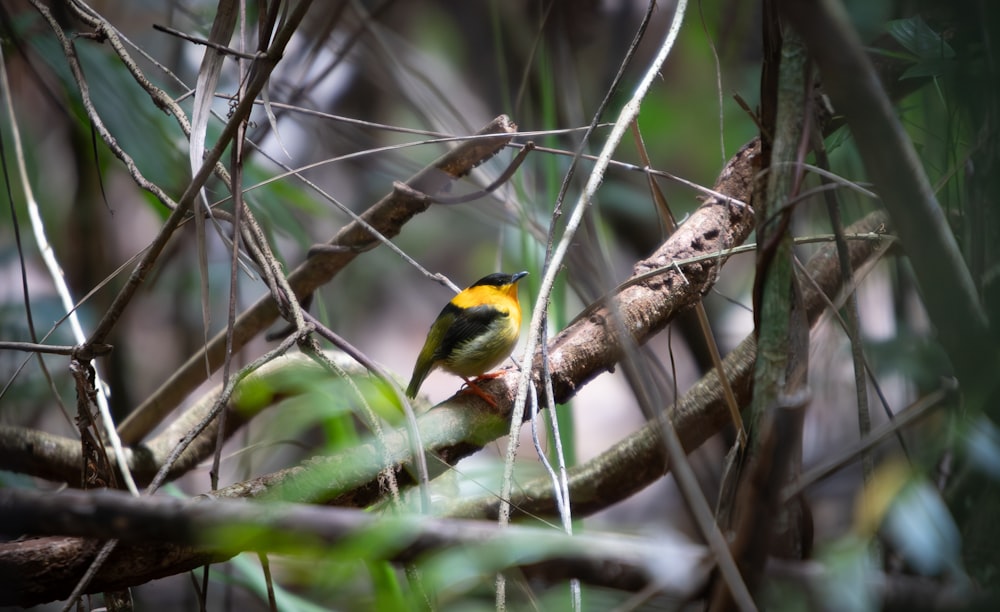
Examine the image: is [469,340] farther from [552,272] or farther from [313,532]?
[313,532]

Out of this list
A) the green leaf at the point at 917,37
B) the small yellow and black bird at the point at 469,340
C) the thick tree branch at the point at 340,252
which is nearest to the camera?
the green leaf at the point at 917,37

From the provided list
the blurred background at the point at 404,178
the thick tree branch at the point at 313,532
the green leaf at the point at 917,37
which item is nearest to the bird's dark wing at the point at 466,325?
the blurred background at the point at 404,178

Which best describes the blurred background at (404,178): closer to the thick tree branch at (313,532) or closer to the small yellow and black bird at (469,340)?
the small yellow and black bird at (469,340)

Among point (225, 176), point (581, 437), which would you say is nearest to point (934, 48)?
point (225, 176)

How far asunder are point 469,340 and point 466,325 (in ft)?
0.25

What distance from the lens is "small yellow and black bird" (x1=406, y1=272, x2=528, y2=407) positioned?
2.83m

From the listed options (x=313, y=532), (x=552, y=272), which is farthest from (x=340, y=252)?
(x=313, y=532)

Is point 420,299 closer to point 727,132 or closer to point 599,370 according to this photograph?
point 727,132

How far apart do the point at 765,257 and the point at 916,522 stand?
0.40 meters

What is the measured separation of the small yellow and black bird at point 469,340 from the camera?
2.83m

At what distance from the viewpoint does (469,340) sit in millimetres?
2850

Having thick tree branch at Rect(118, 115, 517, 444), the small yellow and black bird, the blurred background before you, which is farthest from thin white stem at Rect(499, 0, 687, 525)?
the small yellow and black bird

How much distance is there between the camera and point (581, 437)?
513 cm

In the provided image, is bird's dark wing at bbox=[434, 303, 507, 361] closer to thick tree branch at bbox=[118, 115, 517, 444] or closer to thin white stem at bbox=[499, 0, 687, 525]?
thick tree branch at bbox=[118, 115, 517, 444]
